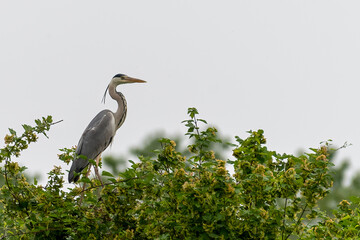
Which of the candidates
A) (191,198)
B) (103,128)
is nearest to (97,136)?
(103,128)

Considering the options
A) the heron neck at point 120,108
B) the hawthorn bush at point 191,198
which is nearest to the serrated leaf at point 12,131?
the hawthorn bush at point 191,198

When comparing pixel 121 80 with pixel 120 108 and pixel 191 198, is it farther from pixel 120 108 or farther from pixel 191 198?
pixel 191 198

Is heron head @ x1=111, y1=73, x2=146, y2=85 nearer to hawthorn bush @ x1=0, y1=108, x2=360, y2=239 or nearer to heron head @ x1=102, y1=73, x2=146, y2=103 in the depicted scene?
heron head @ x1=102, y1=73, x2=146, y2=103

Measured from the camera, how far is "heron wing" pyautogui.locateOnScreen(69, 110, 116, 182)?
984 cm

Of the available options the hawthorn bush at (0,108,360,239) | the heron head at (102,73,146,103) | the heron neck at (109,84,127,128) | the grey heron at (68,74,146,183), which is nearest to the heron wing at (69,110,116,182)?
the grey heron at (68,74,146,183)

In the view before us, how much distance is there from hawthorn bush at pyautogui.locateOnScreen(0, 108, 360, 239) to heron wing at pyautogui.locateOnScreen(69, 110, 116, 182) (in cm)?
437

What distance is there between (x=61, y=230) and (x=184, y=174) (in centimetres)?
162

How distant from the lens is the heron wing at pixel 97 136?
9844 millimetres

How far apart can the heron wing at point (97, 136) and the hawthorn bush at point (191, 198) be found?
4.37 metres

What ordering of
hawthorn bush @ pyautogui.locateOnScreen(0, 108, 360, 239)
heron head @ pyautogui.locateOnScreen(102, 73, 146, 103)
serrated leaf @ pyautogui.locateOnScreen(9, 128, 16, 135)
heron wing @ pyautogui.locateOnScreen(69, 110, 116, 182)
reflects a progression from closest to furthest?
1. hawthorn bush @ pyautogui.locateOnScreen(0, 108, 360, 239)
2. serrated leaf @ pyautogui.locateOnScreen(9, 128, 16, 135)
3. heron wing @ pyautogui.locateOnScreen(69, 110, 116, 182)
4. heron head @ pyautogui.locateOnScreen(102, 73, 146, 103)

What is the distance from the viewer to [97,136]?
32.9ft

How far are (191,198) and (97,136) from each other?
605 cm

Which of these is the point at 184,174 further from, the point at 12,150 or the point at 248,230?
the point at 12,150

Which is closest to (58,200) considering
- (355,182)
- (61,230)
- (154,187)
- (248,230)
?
(61,230)
